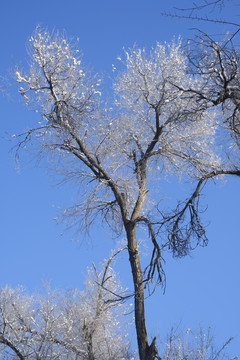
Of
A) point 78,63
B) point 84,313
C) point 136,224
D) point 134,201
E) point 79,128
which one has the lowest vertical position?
point 84,313

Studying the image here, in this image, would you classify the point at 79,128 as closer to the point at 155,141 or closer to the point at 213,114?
the point at 155,141

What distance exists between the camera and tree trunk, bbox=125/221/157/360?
33.0ft

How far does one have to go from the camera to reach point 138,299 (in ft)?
34.7

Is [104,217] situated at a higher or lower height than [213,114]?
lower

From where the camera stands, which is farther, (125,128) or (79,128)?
(125,128)

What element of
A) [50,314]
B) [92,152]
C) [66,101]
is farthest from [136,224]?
[50,314]

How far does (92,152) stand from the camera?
12.0 metres

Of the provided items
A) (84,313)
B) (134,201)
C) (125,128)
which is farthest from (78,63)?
(84,313)

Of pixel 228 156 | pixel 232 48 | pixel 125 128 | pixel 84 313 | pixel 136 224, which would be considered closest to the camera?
pixel 232 48

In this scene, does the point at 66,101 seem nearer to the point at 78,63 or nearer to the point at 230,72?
the point at 78,63

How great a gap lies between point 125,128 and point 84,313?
192 inches

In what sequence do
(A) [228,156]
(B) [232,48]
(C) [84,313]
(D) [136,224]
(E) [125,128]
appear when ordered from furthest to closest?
(C) [84,313], (E) [125,128], (D) [136,224], (A) [228,156], (B) [232,48]

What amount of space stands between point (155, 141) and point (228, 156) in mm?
3377

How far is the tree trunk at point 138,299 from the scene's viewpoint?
1007 centimetres
